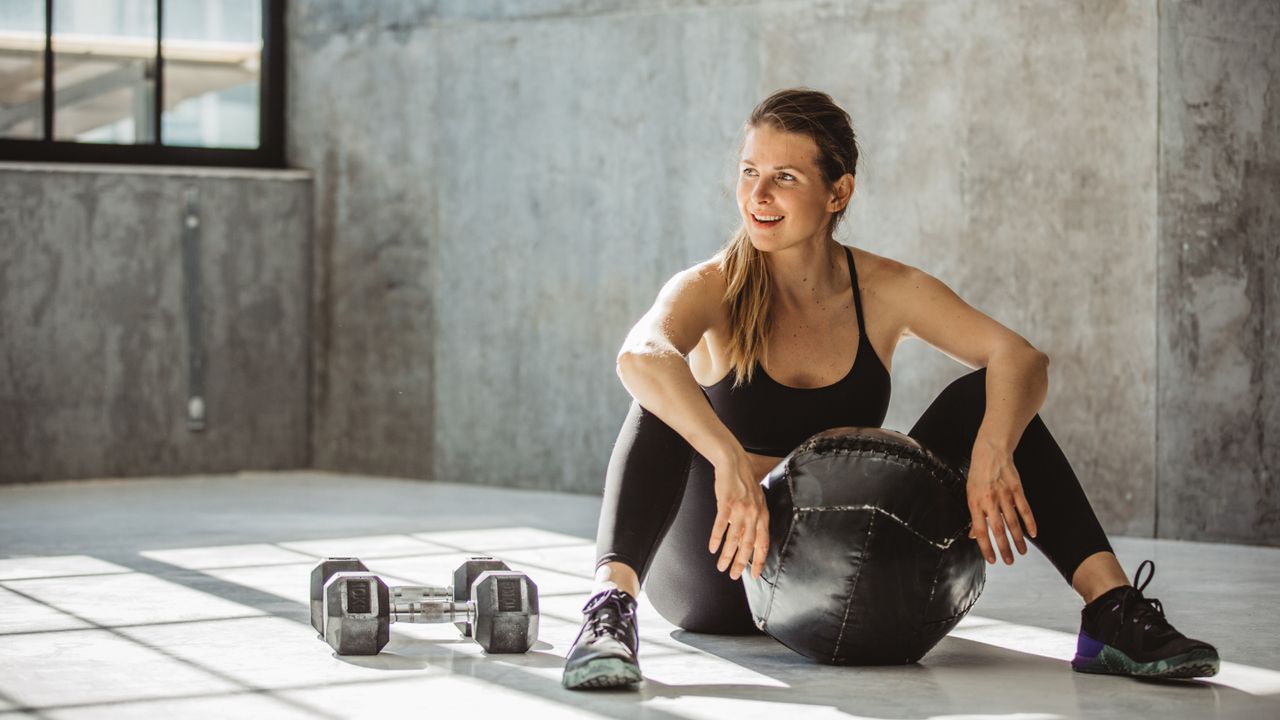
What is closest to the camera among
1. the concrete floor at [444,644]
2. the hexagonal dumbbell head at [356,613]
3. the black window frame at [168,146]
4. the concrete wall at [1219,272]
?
the concrete floor at [444,644]

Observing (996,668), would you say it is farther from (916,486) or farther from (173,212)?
(173,212)

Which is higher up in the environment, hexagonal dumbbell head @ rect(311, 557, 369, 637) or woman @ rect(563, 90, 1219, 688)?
woman @ rect(563, 90, 1219, 688)

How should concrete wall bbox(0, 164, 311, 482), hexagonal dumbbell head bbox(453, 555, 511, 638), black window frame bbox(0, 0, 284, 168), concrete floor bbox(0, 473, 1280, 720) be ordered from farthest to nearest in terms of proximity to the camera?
black window frame bbox(0, 0, 284, 168), concrete wall bbox(0, 164, 311, 482), hexagonal dumbbell head bbox(453, 555, 511, 638), concrete floor bbox(0, 473, 1280, 720)

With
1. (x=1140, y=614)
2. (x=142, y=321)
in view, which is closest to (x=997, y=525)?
(x=1140, y=614)

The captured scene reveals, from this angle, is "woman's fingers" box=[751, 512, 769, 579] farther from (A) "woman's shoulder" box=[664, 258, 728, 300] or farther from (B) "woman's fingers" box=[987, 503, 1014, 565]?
(A) "woman's shoulder" box=[664, 258, 728, 300]

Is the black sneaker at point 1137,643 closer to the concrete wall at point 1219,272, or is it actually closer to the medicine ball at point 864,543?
the medicine ball at point 864,543

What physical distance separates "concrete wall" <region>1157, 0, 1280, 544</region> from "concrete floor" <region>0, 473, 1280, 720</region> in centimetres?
23

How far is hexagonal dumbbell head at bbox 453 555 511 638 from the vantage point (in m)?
3.40

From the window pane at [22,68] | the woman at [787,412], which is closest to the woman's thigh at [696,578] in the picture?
the woman at [787,412]

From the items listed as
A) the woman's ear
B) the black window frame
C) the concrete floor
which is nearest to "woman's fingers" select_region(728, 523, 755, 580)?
the concrete floor

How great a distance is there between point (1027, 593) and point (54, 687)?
7.81 feet

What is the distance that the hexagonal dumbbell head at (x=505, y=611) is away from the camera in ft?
10.6

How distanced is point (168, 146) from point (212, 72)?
398 mm

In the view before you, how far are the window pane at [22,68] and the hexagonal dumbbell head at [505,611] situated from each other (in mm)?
4681
